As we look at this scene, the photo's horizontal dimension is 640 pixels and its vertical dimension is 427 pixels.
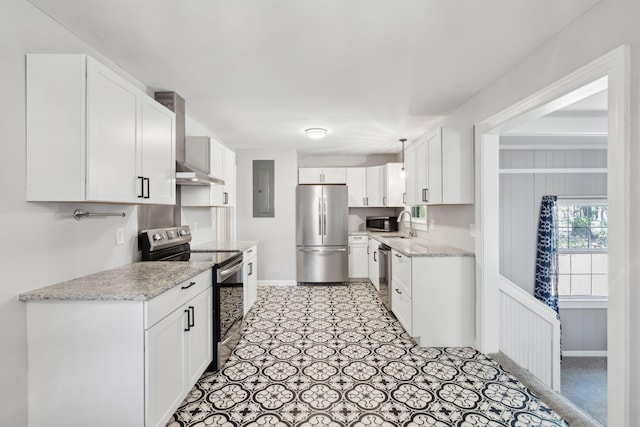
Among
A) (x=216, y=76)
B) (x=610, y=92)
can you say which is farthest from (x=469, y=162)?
(x=216, y=76)

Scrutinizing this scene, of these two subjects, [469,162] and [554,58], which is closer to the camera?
[554,58]

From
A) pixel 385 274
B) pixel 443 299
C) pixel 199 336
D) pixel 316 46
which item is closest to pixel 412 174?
pixel 385 274

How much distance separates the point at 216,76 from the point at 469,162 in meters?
2.43

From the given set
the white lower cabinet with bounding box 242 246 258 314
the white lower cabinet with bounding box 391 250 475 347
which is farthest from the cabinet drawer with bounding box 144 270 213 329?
the white lower cabinet with bounding box 391 250 475 347

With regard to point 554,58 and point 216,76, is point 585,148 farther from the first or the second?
point 216,76

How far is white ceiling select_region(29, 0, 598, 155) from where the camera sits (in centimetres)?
169

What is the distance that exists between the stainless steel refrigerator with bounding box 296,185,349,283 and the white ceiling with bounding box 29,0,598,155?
2.03m

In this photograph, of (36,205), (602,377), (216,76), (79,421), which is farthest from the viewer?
(602,377)

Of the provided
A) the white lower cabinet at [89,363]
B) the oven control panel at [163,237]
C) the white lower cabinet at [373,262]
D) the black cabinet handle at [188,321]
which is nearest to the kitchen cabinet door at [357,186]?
the white lower cabinet at [373,262]

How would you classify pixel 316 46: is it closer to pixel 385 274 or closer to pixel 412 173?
pixel 412 173

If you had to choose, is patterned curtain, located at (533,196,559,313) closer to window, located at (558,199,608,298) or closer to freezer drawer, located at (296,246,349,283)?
window, located at (558,199,608,298)

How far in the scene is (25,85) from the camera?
1.59m

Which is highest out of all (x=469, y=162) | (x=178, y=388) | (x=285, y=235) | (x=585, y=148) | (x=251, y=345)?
(x=585, y=148)

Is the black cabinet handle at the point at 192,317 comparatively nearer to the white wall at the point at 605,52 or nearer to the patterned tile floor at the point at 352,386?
the patterned tile floor at the point at 352,386
